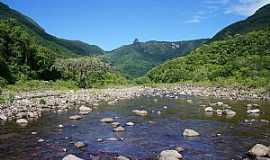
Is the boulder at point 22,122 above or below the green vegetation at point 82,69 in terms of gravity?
below

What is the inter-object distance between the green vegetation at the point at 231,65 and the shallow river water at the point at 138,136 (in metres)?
35.3

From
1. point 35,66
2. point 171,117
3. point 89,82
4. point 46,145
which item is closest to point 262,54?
point 89,82

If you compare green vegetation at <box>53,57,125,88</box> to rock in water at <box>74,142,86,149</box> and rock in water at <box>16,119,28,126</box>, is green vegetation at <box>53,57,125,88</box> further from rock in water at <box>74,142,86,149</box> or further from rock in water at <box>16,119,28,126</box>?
rock in water at <box>74,142,86,149</box>

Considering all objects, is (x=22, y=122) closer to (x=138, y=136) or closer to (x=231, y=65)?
(x=138, y=136)

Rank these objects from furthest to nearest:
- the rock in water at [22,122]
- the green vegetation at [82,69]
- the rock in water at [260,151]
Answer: the green vegetation at [82,69] → the rock in water at [22,122] → the rock in water at [260,151]

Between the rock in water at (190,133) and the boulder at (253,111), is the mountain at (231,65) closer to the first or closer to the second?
the boulder at (253,111)

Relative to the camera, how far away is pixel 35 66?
295 ft

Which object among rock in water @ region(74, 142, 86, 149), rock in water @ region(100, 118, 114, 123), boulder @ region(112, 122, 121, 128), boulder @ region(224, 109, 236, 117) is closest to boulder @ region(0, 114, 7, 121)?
rock in water @ region(100, 118, 114, 123)

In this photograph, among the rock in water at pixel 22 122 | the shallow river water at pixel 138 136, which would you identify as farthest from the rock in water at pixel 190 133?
the rock in water at pixel 22 122

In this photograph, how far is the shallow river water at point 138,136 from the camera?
820 inches

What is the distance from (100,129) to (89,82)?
54.5m

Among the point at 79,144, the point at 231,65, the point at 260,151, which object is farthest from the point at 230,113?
the point at 231,65

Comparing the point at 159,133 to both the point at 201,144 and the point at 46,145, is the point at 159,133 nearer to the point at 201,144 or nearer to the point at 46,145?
the point at 201,144

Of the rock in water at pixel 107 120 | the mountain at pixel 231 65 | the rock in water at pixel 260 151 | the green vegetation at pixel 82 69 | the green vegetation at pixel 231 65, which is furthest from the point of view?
the green vegetation at pixel 82 69
